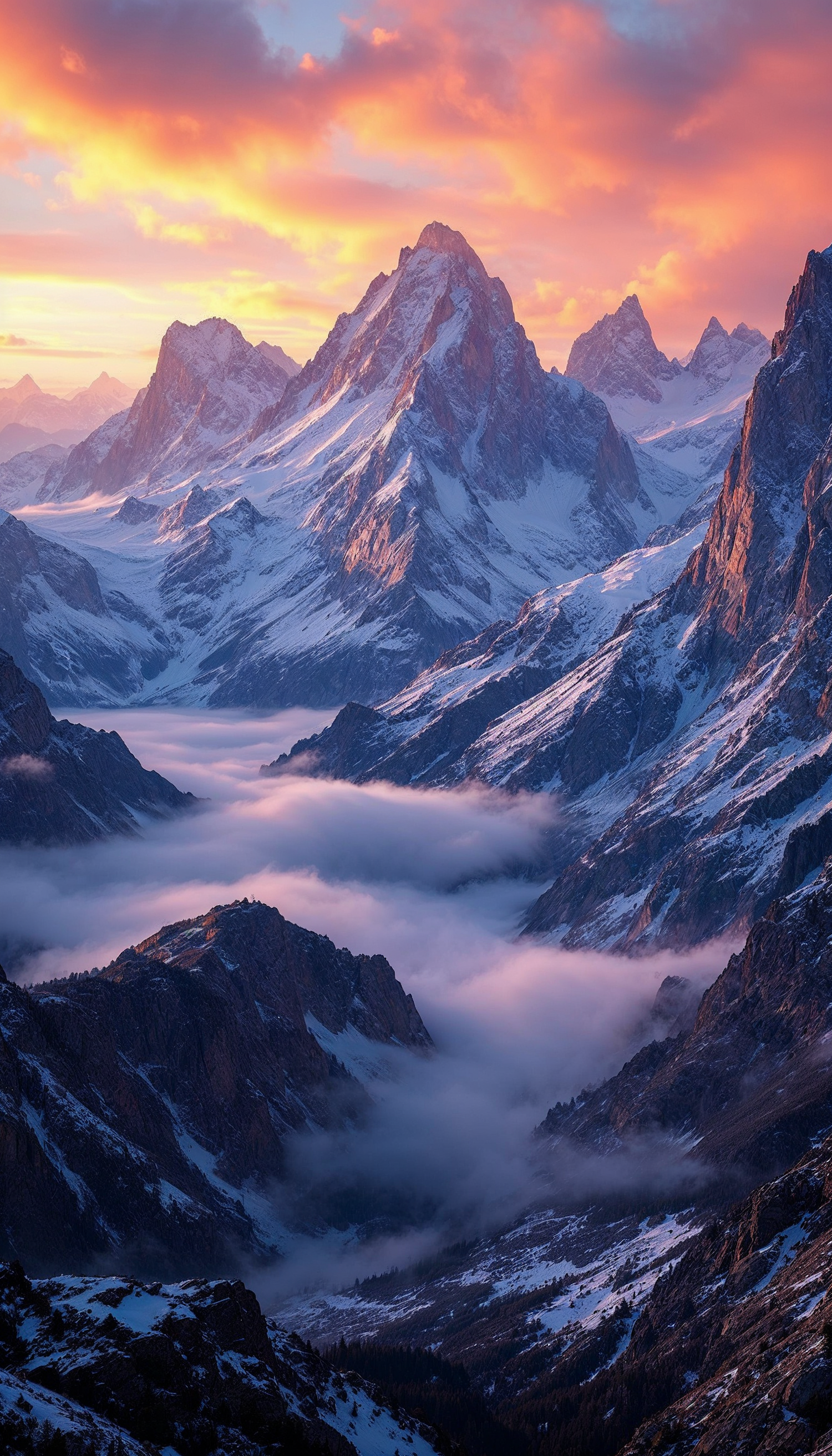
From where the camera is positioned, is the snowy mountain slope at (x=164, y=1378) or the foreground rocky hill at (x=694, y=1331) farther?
the foreground rocky hill at (x=694, y=1331)

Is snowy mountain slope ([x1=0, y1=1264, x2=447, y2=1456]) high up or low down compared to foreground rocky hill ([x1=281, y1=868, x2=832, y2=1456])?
up

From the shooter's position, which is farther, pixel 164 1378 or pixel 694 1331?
pixel 694 1331

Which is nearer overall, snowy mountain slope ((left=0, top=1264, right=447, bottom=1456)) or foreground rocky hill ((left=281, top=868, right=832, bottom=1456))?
snowy mountain slope ((left=0, top=1264, right=447, bottom=1456))

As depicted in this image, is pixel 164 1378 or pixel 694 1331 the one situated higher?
pixel 164 1378

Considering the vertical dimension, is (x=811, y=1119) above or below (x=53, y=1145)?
below

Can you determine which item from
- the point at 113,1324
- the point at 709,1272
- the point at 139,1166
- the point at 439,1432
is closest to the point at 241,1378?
the point at 113,1324

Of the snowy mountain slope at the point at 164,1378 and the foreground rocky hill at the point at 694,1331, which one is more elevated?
the snowy mountain slope at the point at 164,1378

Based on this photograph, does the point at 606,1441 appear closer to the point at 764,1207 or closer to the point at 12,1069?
the point at 764,1207

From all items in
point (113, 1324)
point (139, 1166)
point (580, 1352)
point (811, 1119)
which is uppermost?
point (113, 1324)
